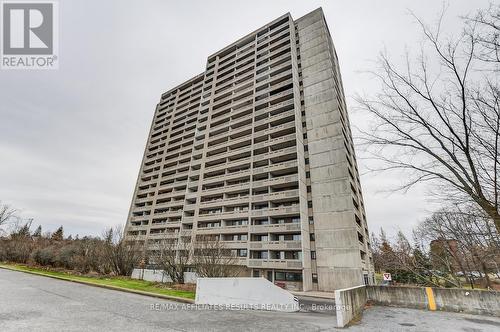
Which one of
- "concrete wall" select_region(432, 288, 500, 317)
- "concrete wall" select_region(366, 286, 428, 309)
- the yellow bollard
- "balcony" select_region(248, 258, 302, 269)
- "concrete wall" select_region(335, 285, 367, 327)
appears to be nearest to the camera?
"concrete wall" select_region(335, 285, 367, 327)

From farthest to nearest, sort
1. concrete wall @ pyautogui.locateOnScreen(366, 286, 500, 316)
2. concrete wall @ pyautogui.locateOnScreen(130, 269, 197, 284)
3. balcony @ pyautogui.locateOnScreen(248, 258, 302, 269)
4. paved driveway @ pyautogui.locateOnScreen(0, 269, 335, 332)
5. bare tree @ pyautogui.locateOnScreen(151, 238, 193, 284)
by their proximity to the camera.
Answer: balcony @ pyautogui.locateOnScreen(248, 258, 302, 269), bare tree @ pyautogui.locateOnScreen(151, 238, 193, 284), concrete wall @ pyautogui.locateOnScreen(130, 269, 197, 284), concrete wall @ pyautogui.locateOnScreen(366, 286, 500, 316), paved driveway @ pyautogui.locateOnScreen(0, 269, 335, 332)

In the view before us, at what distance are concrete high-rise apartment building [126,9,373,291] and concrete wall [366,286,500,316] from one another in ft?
38.0

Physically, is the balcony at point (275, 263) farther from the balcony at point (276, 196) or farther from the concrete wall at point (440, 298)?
the concrete wall at point (440, 298)

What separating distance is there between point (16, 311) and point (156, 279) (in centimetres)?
1643

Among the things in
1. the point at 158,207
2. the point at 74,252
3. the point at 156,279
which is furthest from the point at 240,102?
the point at 74,252

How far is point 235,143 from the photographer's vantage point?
130 ft

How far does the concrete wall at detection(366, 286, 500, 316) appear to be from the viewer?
11.3 metres

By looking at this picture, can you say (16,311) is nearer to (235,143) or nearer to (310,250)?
(310,250)

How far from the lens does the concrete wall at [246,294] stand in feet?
39.9

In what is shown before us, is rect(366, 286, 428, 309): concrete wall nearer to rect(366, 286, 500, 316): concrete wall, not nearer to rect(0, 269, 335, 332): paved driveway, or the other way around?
rect(366, 286, 500, 316): concrete wall

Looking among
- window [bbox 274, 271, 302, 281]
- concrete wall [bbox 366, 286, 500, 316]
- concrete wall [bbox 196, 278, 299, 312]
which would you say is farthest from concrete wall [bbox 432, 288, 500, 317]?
window [bbox 274, 271, 302, 281]

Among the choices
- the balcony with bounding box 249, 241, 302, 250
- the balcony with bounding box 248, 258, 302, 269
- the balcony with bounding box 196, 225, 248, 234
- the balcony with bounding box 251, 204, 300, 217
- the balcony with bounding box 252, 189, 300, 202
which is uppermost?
the balcony with bounding box 252, 189, 300, 202

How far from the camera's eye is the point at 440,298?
40.7 feet

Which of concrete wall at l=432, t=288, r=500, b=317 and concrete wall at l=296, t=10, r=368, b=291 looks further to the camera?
concrete wall at l=296, t=10, r=368, b=291
